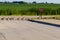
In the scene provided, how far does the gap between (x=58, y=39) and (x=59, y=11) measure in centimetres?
4804

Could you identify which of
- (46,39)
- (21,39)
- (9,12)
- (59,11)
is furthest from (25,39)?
(59,11)

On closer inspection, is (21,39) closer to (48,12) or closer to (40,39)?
(40,39)

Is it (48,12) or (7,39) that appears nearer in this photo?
(7,39)

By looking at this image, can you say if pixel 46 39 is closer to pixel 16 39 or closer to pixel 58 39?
pixel 58 39

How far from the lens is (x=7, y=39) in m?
16.7

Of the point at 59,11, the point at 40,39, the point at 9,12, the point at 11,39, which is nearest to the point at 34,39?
the point at 40,39

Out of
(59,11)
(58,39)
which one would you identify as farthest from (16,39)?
(59,11)

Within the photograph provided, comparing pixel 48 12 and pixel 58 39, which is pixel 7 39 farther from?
pixel 48 12

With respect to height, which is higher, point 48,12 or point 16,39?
point 16,39

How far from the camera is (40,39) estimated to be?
1645 cm

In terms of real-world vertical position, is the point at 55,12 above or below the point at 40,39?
below

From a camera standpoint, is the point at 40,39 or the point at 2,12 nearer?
the point at 40,39

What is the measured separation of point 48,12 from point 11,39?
46827 millimetres

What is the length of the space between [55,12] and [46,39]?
1843 inches
